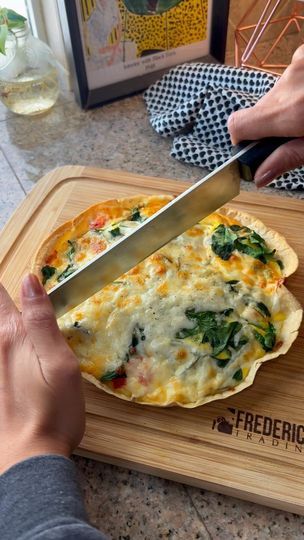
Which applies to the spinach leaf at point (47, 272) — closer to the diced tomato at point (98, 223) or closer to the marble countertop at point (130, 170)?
the diced tomato at point (98, 223)

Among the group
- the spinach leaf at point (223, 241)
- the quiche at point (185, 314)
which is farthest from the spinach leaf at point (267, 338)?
the spinach leaf at point (223, 241)

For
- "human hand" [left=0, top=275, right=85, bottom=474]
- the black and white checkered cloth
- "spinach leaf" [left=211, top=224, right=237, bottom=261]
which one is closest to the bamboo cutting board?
"human hand" [left=0, top=275, right=85, bottom=474]

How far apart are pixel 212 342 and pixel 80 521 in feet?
1.64

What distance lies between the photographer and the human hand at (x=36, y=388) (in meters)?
0.82

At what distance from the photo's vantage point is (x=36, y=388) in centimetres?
84

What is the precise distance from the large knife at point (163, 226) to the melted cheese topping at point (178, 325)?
2.7 inches

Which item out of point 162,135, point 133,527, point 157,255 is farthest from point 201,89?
point 133,527

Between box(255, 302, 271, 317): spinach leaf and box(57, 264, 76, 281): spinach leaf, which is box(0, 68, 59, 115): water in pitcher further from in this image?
box(255, 302, 271, 317): spinach leaf

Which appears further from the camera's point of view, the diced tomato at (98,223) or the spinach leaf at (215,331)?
the diced tomato at (98,223)

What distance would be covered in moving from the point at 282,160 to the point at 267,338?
371mm

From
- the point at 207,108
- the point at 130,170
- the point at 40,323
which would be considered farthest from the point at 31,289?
the point at 207,108

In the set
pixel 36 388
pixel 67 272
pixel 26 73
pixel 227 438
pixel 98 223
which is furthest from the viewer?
pixel 26 73

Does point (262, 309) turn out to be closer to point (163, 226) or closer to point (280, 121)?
point (163, 226)

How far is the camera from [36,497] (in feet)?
2.38
